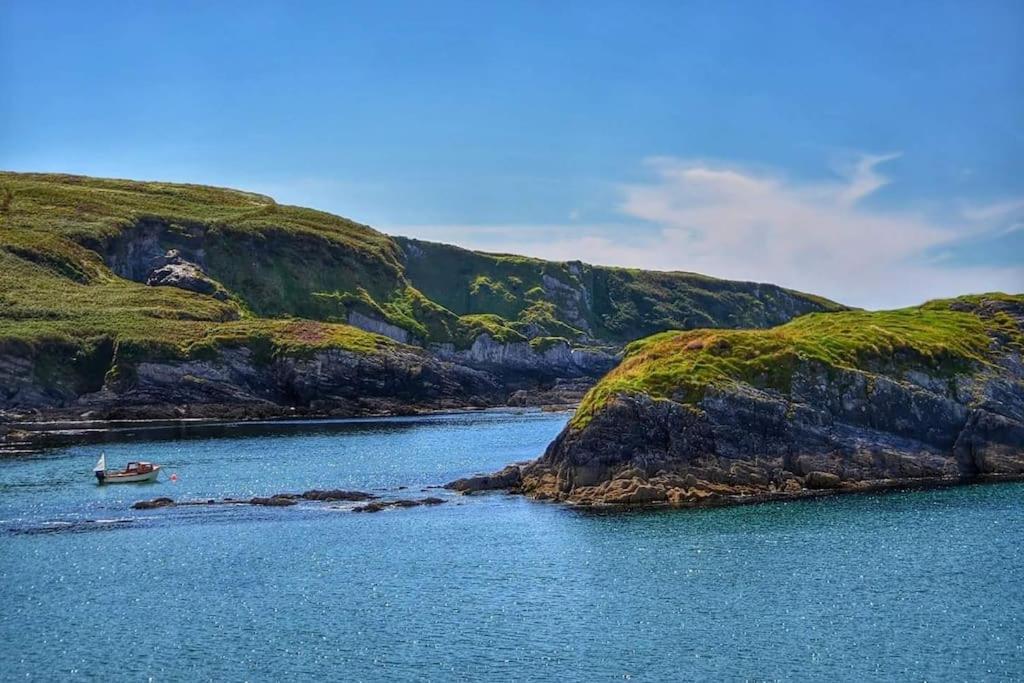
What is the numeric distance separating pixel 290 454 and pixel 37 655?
73.8 metres

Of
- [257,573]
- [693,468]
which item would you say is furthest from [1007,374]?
[257,573]

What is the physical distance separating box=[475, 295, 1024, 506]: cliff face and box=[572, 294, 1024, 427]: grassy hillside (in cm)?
15

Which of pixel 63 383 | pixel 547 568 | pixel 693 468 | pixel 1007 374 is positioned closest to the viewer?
pixel 547 568

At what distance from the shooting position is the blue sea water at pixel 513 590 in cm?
4247

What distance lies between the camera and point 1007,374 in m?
94.0

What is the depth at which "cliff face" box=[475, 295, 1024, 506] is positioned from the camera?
78.9 meters

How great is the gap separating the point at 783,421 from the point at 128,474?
56.6m

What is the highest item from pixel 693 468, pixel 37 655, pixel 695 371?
pixel 695 371

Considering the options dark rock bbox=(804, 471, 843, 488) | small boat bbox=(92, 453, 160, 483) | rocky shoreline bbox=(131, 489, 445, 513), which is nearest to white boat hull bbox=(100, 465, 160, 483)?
small boat bbox=(92, 453, 160, 483)

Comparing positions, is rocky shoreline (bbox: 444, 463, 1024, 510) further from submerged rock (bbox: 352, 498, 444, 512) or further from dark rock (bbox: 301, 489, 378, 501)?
dark rock (bbox: 301, 489, 378, 501)

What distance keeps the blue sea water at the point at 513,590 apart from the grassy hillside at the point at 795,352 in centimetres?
1215

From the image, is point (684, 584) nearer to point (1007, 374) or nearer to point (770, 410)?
point (770, 410)

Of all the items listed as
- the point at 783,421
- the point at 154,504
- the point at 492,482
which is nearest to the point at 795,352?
the point at 783,421

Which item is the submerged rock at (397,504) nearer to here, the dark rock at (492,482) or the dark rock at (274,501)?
the dark rock at (492,482)
